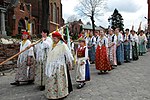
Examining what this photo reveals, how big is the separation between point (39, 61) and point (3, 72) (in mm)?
5132

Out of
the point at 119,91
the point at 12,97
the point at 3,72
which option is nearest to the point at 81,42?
the point at 119,91

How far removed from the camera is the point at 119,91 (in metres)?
8.11

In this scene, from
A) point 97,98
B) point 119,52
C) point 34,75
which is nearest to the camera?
point 97,98

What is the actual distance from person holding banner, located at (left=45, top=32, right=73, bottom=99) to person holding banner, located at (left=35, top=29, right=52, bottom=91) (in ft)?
3.83

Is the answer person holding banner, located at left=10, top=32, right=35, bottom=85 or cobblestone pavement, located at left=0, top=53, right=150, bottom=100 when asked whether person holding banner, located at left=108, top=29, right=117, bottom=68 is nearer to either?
cobblestone pavement, located at left=0, top=53, right=150, bottom=100

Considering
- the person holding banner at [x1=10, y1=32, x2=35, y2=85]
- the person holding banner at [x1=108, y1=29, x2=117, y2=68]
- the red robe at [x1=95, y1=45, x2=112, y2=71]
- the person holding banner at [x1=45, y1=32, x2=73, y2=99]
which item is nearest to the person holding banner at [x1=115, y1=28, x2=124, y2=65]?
the person holding banner at [x1=108, y1=29, x2=117, y2=68]

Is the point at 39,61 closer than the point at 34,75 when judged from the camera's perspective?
Yes

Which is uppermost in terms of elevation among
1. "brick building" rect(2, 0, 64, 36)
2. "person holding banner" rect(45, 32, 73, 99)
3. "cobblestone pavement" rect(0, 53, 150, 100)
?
"brick building" rect(2, 0, 64, 36)

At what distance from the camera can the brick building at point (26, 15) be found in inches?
1369

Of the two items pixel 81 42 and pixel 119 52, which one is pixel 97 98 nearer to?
pixel 81 42

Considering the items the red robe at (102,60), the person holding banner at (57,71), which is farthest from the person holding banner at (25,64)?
the red robe at (102,60)

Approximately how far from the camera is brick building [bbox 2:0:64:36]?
1369 inches

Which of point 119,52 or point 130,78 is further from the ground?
point 119,52

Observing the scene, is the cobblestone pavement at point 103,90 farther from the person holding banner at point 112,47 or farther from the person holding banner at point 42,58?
the person holding banner at point 112,47
